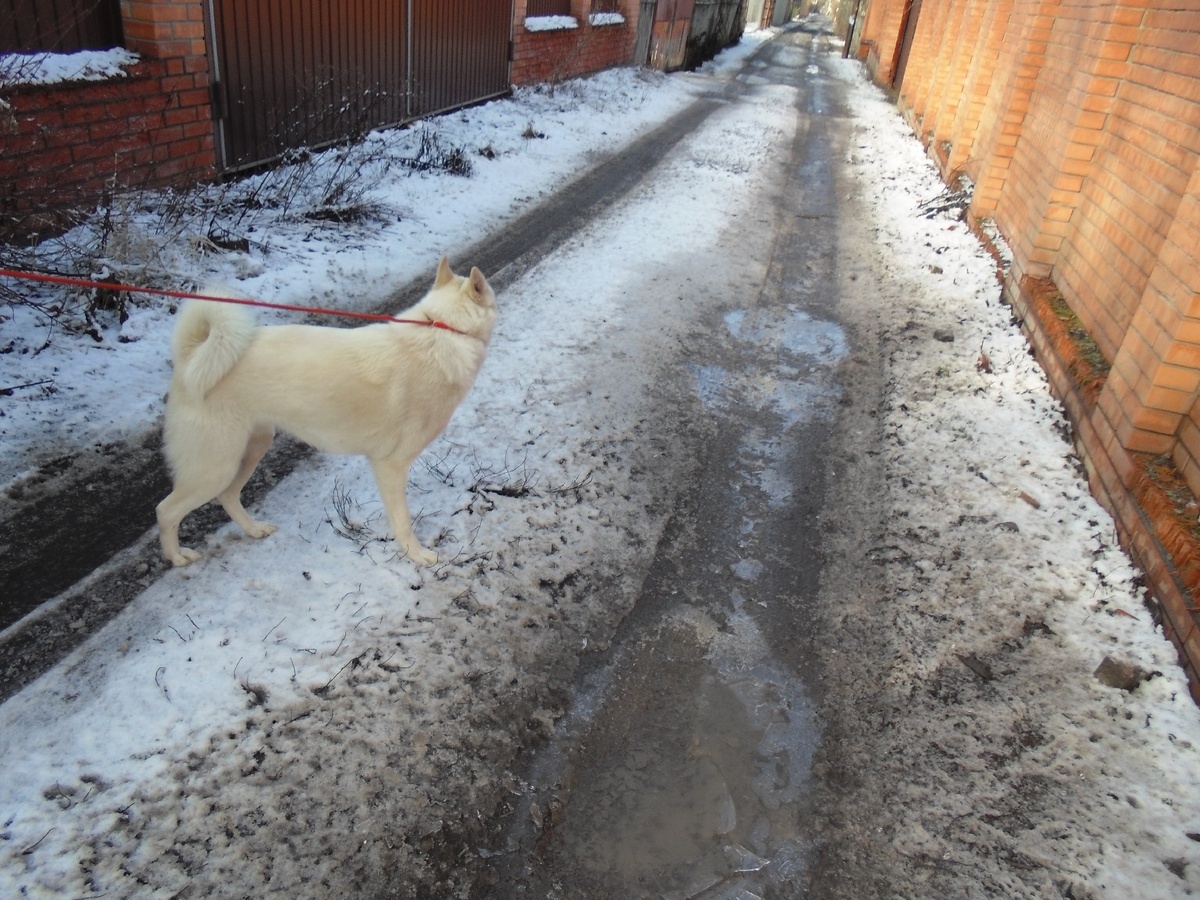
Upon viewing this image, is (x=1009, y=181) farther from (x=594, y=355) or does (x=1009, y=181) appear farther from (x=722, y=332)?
(x=594, y=355)

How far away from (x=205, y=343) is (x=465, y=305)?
3.12 feet

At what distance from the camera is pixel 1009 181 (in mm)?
7574

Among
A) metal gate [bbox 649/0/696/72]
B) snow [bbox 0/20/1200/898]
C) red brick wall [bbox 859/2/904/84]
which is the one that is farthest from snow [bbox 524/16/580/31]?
red brick wall [bbox 859/2/904/84]

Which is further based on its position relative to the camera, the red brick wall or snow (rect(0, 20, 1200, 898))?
the red brick wall

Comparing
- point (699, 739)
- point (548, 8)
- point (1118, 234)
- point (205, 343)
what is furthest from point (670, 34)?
point (699, 739)

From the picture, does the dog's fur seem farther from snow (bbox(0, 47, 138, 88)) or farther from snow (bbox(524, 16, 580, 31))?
snow (bbox(524, 16, 580, 31))

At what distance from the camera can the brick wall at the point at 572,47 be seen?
44.8 feet

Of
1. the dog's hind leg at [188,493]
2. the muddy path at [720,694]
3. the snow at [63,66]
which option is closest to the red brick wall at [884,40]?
the muddy path at [720,694]

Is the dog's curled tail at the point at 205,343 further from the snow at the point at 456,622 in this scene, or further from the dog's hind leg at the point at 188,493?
the snow at the point at 456,622

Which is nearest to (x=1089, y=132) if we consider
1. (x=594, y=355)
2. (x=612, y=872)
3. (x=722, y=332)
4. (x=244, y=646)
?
(x=722, y=332)

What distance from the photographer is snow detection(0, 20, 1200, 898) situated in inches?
85.2

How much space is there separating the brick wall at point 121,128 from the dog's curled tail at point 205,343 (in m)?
→ 2.45

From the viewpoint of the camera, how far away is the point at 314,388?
2.69 metres

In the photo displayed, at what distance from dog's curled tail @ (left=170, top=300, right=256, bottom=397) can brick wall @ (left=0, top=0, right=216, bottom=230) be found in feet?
8.05
